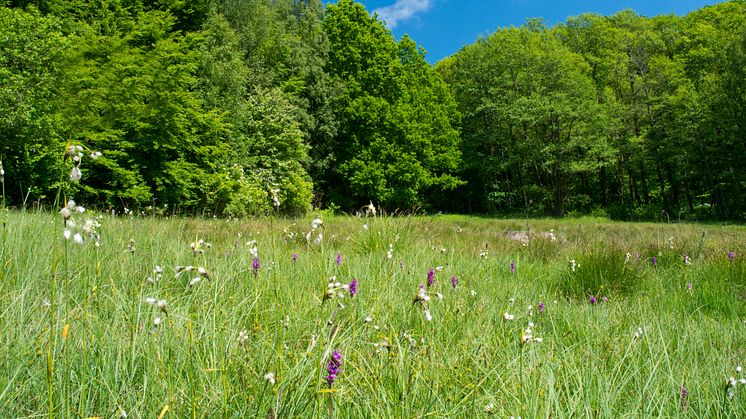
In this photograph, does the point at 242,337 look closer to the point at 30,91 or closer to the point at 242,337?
the point at 242,337

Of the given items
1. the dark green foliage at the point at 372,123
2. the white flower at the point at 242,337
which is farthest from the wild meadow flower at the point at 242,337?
the dark green foliage at the point at 372,123

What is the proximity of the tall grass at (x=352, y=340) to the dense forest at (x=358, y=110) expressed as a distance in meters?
12.5

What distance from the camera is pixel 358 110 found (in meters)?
29.6

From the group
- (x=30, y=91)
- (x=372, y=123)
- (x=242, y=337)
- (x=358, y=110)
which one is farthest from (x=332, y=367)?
(x=372, y=123)

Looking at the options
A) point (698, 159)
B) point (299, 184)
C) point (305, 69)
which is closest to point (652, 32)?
point (698, 159)

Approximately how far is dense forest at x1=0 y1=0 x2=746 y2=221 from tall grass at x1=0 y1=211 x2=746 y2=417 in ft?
40.9

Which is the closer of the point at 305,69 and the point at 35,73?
the point at 35,73

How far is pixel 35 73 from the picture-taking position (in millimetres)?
13586

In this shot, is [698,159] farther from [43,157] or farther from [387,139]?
[43,157]

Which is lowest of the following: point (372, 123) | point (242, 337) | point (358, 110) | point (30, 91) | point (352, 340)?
point (352, 340)

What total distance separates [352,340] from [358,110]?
28.5m

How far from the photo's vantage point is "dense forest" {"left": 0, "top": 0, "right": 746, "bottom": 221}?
15.0 meters

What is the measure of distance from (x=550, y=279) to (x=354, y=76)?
27708 mm

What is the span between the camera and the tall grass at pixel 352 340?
144cm
